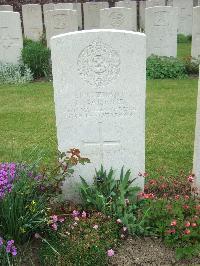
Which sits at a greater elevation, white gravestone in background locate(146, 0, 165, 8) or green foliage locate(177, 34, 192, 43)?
white gravestone in background locate(146, 0, 165, 8)

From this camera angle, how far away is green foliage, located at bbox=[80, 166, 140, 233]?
12.3 feet

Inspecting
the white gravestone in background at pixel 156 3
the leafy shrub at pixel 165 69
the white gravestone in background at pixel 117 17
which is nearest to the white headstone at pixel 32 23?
the white gravestone in background at pixel 117 17

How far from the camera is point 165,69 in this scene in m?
10.2

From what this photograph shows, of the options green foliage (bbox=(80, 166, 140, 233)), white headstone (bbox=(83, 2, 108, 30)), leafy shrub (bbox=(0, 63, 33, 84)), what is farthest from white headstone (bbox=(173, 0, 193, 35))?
green foliage (bbox=(80, 166, 140, 233))

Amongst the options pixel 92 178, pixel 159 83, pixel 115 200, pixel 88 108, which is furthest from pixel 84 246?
pixel 159 83

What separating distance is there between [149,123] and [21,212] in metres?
3.80

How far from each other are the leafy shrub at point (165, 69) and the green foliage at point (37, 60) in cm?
252

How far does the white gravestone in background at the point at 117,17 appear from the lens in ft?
37.6

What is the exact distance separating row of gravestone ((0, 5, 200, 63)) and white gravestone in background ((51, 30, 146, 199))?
7.15 metres

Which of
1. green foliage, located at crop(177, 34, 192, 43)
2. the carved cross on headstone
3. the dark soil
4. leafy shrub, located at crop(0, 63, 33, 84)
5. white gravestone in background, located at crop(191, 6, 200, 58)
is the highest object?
white gravestone in background, located at crop(191, 6, 200, 58)

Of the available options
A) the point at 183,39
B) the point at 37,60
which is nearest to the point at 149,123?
the point at 37,60

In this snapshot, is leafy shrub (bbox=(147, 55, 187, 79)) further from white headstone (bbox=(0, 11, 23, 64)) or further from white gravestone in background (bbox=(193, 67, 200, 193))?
white gravestone in background (bbox=(193, 67, 200, 193))

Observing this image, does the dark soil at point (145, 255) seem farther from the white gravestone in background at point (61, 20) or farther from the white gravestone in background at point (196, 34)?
the white gravestone in background at point (61, 20)

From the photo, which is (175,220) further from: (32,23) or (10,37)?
(32,23)
